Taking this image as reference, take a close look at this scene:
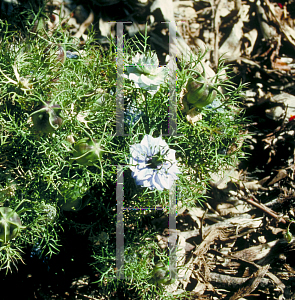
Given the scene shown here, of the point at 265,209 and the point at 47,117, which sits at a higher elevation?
the point at 47,117

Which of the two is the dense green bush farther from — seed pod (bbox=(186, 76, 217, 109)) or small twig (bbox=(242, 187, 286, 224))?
small twig (bbox=(242, 187, 286, 224))

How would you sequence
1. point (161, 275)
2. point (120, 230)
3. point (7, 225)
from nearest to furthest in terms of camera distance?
1. point (7, 225)
2. point (161, 275)
3. point (120, 230)

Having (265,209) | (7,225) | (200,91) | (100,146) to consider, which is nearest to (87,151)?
(100,146)

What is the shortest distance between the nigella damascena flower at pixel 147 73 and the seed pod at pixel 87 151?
31 cm

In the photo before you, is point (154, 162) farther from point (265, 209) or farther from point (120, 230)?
point (265, 209)

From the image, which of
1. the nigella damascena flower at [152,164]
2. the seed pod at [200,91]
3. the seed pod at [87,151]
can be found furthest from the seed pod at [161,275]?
the seed pod at [200,91]

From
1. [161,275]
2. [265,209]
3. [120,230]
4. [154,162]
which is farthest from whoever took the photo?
[265,209]

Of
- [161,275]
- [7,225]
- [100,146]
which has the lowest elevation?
[161,275]

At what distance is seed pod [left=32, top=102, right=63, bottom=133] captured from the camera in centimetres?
92

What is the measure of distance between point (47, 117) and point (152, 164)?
1.29 feet

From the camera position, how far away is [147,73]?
1.12m

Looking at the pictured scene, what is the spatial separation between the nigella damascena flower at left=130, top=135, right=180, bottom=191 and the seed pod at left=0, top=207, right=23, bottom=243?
407 millimetres

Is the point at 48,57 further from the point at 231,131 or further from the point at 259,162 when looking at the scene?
the point at 259,162

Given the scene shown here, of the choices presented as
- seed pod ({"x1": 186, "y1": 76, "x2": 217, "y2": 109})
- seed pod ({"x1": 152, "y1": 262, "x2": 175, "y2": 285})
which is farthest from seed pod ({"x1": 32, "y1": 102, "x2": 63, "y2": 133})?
seed pod ({"x1": 152, "y1": 262, "x2": 175, "y2": 285})
